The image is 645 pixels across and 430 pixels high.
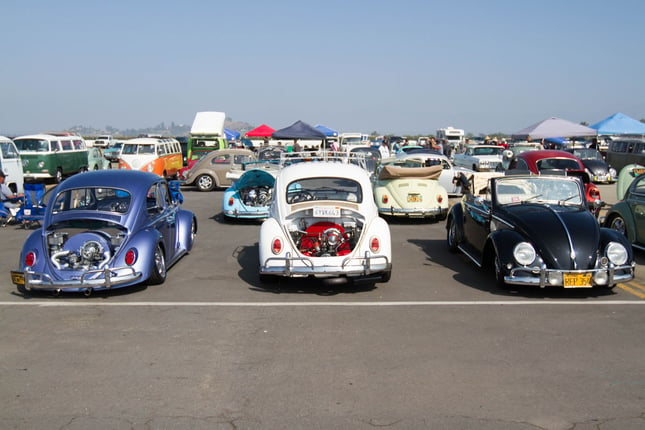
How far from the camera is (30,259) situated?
773cm

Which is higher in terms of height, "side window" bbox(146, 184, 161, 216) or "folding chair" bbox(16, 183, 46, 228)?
"side window" bbox(146, 184, 161, 216)

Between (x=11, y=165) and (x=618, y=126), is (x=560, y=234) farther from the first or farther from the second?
(x=618, y=126)

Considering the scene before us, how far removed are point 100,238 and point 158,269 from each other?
96 cm

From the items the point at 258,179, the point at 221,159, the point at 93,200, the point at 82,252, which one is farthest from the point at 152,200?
the point at 221,159

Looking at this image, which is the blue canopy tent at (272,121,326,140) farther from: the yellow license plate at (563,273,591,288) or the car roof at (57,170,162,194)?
the yellow license plate at (563,273,591,288)

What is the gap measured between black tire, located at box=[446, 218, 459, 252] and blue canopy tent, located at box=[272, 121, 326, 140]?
579 inches

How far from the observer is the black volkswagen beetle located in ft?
24.3

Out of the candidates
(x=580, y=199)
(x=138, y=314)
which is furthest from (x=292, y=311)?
(x=580, y=199)

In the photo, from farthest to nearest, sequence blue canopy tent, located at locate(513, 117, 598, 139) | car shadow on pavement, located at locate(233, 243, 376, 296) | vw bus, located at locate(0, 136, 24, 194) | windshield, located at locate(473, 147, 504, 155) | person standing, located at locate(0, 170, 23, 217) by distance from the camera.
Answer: windshield, located at locate(473, 147, 504, 155), blue canopy tent, located at locate(513, 117, 598, 139), vw bus, located at locate(0, 136, 24, 194), person standing, located at locate(0, 170, 23, 217), car shadow on pavement, located at locate(233, 243, 376, 296)

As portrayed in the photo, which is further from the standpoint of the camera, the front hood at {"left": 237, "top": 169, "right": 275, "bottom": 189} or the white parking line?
the front hood at {"left": 237, "top": 169, "right": 275, "bottom": 189}

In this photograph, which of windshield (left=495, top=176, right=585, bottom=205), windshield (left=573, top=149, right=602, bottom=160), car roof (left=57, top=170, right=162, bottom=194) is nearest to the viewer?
car roof (left=57, top=170, right=162, bottom=194)

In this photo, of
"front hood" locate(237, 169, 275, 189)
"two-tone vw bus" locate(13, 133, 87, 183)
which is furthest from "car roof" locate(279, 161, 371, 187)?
"two-tone vw bus" locate(13, 133, 87, 183)

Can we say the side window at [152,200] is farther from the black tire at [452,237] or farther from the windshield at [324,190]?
the black tire at [452,237]

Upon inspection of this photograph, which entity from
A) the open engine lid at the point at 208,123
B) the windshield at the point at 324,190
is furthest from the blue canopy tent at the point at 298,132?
the windshield at the point at 324,190
